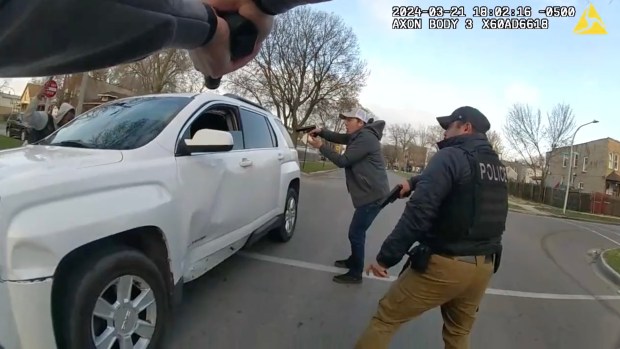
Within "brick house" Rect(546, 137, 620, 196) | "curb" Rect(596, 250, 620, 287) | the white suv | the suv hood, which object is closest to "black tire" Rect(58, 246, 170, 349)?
the white suv

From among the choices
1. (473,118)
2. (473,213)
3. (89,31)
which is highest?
(473,118)

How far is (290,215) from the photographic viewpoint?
6211 millimetres

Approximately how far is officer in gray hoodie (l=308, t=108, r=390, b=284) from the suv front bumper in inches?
122

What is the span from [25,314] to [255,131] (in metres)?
3.27

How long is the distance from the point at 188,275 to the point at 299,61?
3559 cm

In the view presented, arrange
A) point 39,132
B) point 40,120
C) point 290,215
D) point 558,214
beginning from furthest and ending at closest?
point 558,214
point 290,215
point 39,132
point 40,120

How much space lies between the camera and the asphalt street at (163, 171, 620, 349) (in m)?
3.27

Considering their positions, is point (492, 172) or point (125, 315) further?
point (492, 172)

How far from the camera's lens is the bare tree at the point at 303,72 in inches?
1403

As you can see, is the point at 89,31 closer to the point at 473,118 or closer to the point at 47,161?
the point at 47,161

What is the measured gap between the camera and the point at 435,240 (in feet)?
8.31

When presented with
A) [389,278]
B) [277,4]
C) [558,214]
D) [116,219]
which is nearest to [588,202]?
[558,214]

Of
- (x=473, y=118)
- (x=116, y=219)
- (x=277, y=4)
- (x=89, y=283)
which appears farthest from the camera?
(x=473, y=118)

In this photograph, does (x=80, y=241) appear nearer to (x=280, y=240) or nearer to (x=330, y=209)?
(x=280, y=240)
